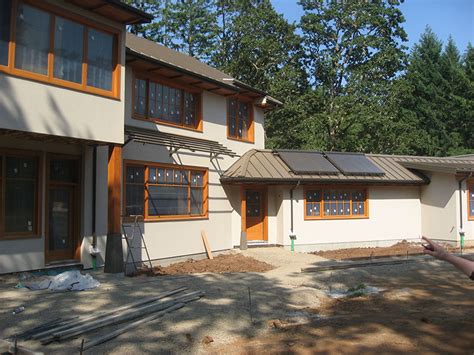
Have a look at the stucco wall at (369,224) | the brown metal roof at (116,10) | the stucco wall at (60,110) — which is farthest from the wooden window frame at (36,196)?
the stucco wall at (369,224)

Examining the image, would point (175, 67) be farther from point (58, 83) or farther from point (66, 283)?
point (66, 283)

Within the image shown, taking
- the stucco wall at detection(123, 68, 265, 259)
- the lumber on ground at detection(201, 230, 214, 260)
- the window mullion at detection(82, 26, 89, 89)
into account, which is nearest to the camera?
the window mullion at detection(82, 26, 89, 89)

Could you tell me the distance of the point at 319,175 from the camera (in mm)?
17406

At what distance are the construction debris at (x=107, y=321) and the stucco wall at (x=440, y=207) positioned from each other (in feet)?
45.4

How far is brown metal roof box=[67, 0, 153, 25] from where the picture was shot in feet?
33.1

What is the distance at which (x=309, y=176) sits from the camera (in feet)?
56.3

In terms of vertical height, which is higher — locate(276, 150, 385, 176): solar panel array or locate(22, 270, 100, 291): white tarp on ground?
locate(276, 150, 385, 176): solar panel array

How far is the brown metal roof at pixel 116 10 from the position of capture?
10094 millimetres

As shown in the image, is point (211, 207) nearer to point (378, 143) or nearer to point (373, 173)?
point (373, 173)

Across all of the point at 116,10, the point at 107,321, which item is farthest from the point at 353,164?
the point at 107,321

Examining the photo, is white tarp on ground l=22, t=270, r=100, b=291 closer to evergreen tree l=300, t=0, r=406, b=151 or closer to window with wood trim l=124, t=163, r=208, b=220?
window with wood trim l=124, t=163, r=208, b=220

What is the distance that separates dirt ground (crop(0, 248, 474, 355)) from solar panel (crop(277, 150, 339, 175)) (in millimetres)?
5856

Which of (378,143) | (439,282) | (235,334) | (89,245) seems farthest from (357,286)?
(378,143)

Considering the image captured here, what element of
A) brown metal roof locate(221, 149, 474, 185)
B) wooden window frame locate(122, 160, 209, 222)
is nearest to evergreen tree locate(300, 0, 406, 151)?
brown metal roof locate(221, 149, 474, 185)
